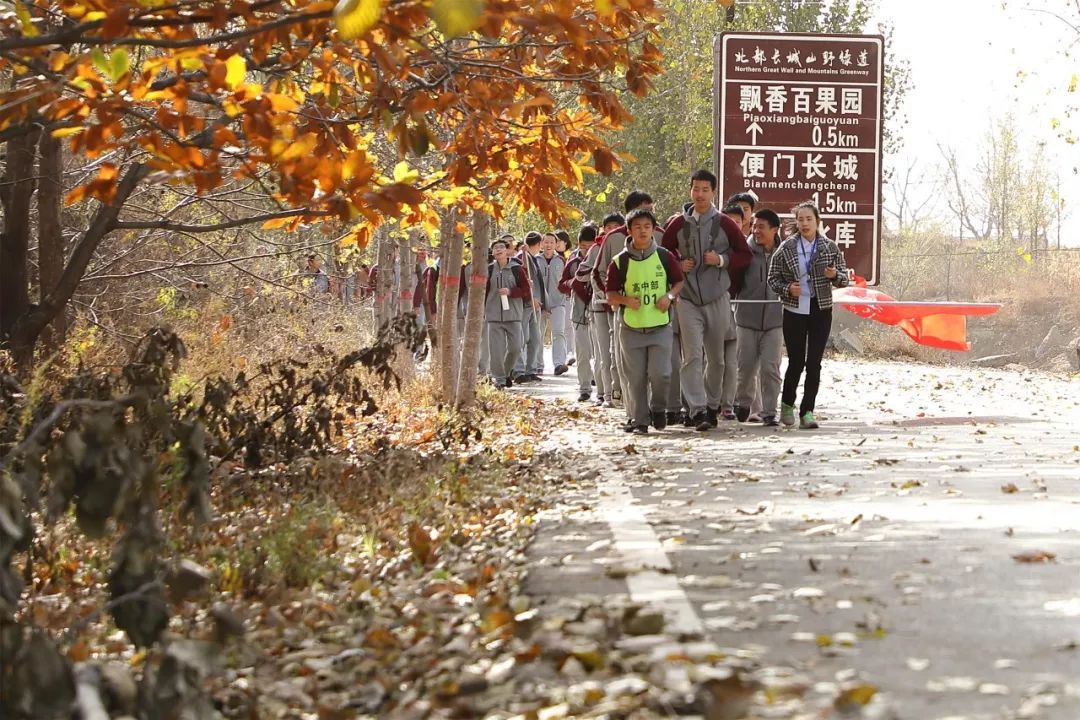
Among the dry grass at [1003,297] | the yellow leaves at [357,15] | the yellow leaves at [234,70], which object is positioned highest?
the yellow leaves at [234,70]

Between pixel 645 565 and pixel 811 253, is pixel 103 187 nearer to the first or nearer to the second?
pixel 645 565

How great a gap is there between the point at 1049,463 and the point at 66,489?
7.96m

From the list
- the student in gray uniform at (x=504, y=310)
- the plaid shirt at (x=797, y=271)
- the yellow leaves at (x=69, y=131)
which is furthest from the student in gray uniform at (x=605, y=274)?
the yellow leaves at (x=69, y=131)

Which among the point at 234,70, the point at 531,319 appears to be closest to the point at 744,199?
the point at 531,319

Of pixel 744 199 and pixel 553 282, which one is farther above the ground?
pixel 744 199

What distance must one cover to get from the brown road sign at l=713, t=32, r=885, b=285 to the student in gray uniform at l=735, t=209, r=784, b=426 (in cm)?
359

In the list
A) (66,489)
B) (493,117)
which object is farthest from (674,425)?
(66,489)

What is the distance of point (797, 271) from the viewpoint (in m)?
14.2

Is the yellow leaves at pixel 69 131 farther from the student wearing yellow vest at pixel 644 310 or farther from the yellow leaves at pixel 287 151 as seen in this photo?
the student wearing yellow vest at pixel 644 310

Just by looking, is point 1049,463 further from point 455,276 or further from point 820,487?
point 455,276

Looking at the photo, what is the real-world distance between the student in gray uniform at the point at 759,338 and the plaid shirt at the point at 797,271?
1.74ft

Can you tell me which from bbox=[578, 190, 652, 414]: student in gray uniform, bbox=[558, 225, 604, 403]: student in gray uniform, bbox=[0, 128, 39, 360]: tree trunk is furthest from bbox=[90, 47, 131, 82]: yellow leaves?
bbox=[558, 225, 604, 403]: student in gray uniform

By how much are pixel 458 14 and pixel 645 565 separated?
370 centimetres

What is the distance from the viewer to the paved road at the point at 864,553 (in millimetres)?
5020
